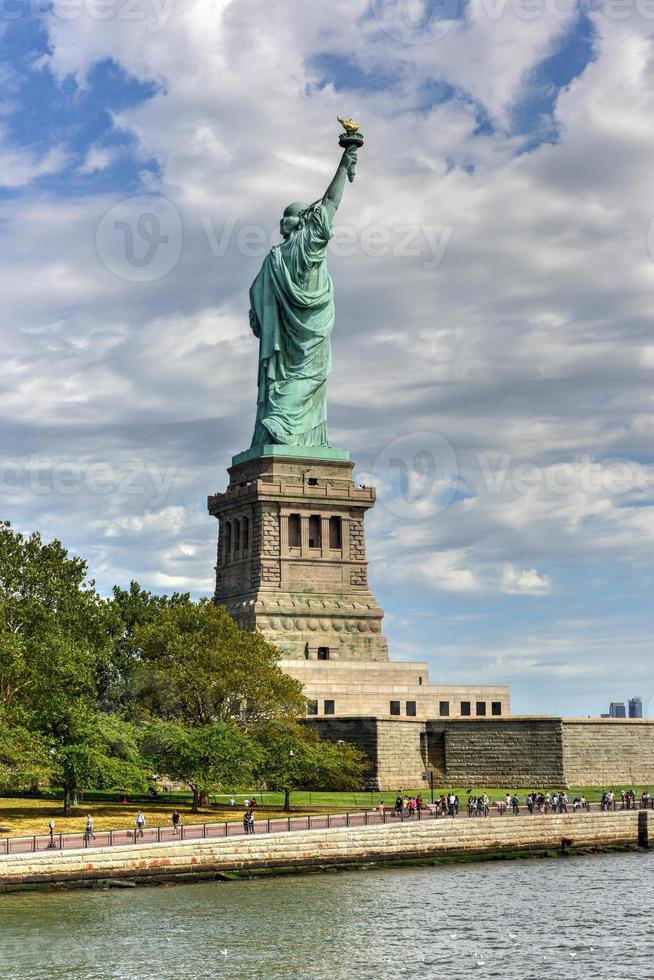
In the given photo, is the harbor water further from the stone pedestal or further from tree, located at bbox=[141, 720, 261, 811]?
the stone pedestal

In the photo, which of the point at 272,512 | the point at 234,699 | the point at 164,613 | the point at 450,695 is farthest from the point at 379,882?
the point at 272,512

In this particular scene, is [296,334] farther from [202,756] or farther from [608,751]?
[202,756]

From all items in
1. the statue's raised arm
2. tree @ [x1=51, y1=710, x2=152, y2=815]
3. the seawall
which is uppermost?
the statue's raised arm

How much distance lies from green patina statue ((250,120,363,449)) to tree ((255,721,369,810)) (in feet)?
94.3

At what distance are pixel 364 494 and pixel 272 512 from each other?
263 inches

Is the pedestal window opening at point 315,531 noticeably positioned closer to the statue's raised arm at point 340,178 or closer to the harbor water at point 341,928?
the statue's raised arm at point 340,178

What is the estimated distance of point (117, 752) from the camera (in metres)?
72.4

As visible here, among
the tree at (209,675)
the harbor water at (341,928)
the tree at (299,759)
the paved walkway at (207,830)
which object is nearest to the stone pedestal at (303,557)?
the tree at (209,675)

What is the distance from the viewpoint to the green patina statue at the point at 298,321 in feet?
341

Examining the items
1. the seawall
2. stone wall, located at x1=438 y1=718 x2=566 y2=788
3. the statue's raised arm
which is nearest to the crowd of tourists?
the seawall

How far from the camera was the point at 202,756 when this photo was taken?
7294 cm

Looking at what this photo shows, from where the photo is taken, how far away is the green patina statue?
10406 centimetres

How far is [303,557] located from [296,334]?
15586 mm

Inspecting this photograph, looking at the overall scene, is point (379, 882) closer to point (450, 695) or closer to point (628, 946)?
point (628, 946)
